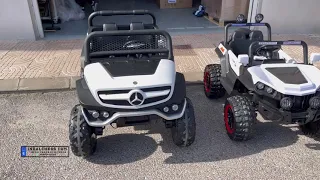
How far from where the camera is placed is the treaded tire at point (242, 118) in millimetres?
3143

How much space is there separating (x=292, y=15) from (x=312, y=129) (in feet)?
16.5

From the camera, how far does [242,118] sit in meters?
3.15

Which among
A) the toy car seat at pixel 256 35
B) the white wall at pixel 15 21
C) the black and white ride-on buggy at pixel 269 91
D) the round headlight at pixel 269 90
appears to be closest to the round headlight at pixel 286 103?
the black and white ride-on buggy at pixel 269 91

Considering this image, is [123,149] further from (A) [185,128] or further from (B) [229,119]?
(B) [229,119]

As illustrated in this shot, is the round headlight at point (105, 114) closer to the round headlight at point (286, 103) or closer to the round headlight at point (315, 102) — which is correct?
the round headlight at point (286, 103)

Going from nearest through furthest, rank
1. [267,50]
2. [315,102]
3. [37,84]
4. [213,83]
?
1. [315,102]
2. [267,50]
3. [213,83]
4. [37,84]

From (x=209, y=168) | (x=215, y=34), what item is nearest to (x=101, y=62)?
(x=209, y=168)

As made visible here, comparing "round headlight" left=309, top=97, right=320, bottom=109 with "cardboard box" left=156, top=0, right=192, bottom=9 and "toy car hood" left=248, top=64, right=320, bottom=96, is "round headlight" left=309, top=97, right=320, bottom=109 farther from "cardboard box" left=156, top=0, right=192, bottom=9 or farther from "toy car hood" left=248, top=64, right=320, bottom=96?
"cardboard box" left=156, top=0, right=192, bottom=9

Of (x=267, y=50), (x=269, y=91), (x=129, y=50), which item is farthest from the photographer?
(x=267, y=50)

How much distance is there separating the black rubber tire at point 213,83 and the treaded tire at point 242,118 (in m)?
0.87

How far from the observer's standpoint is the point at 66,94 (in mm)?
4598

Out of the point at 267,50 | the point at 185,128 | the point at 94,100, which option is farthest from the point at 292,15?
the point at 94,100

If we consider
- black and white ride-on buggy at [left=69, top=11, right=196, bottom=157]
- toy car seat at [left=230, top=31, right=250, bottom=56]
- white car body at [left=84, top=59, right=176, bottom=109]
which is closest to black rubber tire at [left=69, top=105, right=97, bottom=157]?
black and white ride-on buggy at [left=69, top=11, right=196, bottom=157]

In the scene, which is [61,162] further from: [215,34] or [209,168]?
[215,34]
